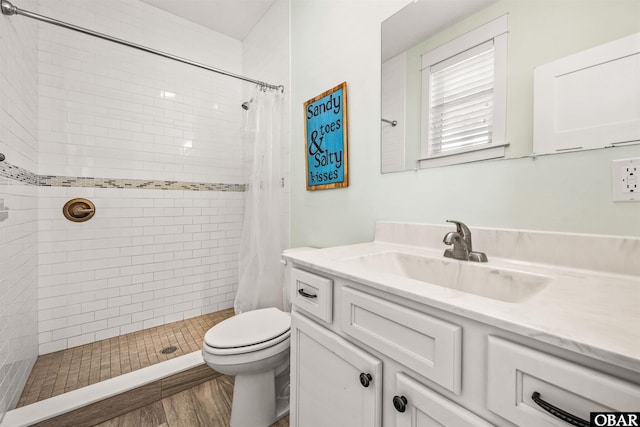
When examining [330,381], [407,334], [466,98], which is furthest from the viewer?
[466,98]

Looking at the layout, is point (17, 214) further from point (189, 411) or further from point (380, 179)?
point (380, 179)

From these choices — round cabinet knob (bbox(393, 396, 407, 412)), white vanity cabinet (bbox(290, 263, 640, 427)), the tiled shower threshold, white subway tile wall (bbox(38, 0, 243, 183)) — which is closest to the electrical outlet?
white vanity cabinet (bbox(290, 263, 640, 427))

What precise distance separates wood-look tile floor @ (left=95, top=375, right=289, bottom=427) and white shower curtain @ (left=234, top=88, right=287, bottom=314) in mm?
551

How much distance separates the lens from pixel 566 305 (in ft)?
1.62

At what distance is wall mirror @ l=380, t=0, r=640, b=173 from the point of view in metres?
0.74

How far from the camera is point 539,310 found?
1.54 ft

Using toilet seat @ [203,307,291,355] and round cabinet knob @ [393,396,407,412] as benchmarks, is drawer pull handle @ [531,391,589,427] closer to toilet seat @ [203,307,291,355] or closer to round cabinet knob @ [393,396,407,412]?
round cabinet knob @ [393,396,407,412]

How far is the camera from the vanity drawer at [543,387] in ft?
1.13

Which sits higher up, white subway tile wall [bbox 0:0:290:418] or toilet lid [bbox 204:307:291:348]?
white subway tile wall [bbox 0:0:290:418]

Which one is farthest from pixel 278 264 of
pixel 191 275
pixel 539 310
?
pixel 539 310

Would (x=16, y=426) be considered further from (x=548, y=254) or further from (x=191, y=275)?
(x=548, y=254)

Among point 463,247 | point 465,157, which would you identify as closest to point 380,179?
point 465,157

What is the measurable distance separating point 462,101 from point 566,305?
31.1 inches

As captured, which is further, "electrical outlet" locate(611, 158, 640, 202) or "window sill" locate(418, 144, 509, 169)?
"window sill" locate(418, 144, 509, 169)
